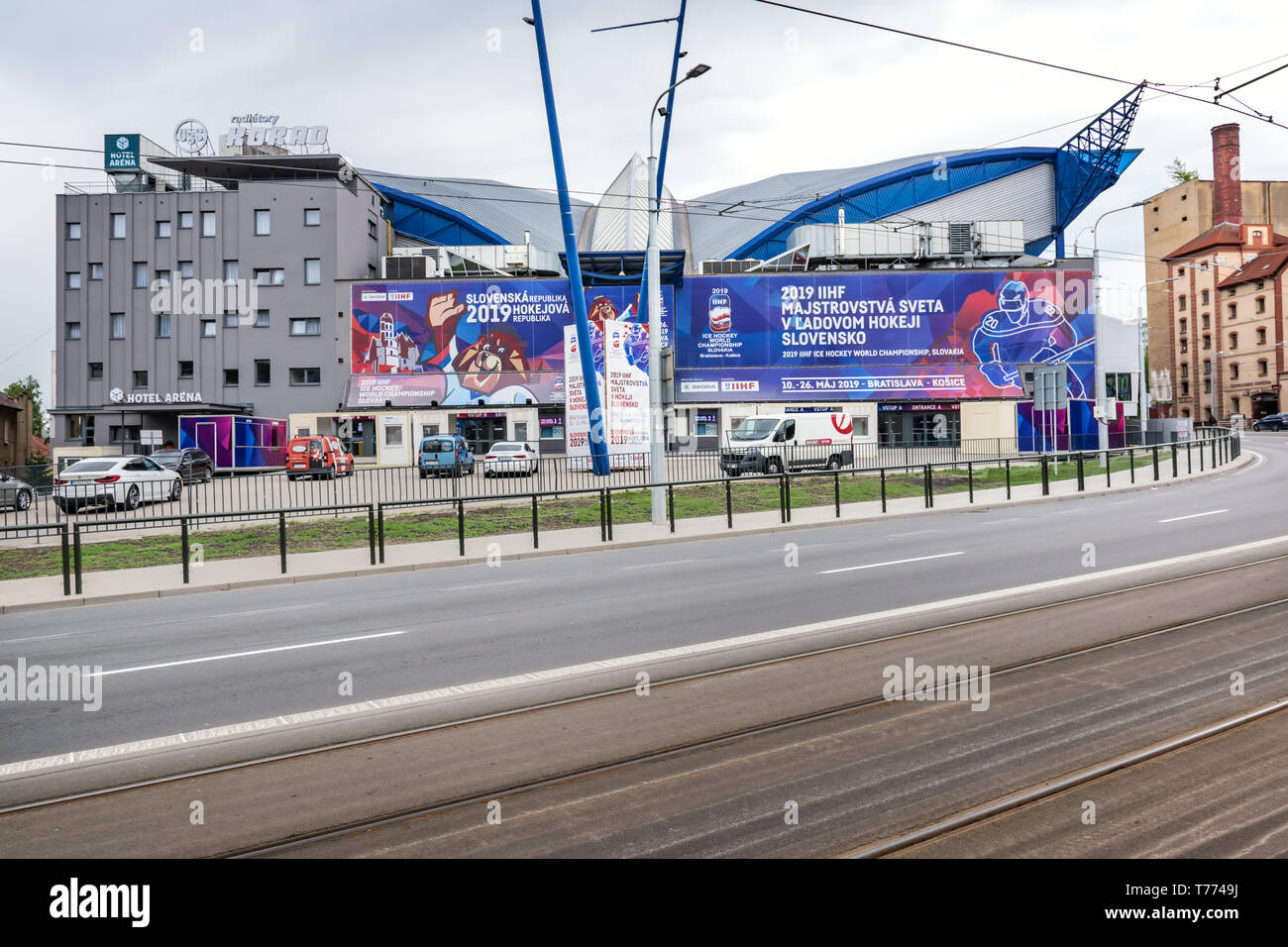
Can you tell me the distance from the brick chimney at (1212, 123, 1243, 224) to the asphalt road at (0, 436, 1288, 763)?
250ft

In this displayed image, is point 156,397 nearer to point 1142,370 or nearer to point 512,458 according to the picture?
point 512,458

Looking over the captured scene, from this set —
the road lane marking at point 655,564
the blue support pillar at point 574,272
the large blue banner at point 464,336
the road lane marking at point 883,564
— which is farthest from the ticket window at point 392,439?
Result: the road lane marking at point 883,564

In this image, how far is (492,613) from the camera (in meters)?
10.2

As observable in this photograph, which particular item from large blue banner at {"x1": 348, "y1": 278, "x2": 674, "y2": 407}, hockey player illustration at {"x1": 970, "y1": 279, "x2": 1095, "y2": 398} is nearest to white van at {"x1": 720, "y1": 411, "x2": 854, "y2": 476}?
large blue banner at {"x1": 348, "y1": 278, "x2": 674, "y2": 407}

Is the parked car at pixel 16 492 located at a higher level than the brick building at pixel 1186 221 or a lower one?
lower

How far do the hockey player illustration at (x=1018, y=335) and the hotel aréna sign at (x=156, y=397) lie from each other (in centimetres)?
4940

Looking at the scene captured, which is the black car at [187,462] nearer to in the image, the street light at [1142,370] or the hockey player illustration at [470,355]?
the hockey player illustration at [470,355]

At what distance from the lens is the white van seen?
3105cm

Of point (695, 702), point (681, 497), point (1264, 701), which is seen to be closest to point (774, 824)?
point (695, 702)

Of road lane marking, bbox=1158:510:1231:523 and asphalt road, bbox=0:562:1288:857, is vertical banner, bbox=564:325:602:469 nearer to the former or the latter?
road lane marking, bbox=1158:510:1231:523

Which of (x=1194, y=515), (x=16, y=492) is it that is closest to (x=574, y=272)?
(x=16, y=492)

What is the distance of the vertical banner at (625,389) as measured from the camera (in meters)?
32.2

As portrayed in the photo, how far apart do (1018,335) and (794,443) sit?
102 feet

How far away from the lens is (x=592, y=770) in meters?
5.14
